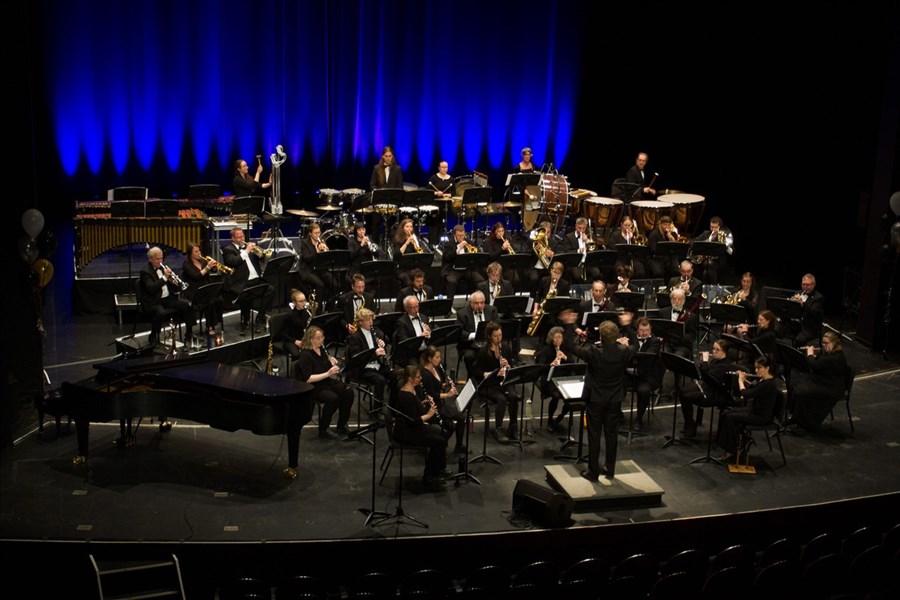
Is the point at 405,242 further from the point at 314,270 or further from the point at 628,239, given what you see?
the point at 628,239

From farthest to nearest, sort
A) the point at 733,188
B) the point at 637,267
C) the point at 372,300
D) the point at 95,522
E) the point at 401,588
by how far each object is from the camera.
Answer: the point at 733,188 < the point at 637,267 < the point at 372,300 < the point at 95,522 < the point at 401,588

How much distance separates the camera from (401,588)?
8.16 m

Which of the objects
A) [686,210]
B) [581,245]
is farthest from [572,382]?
[686,210]

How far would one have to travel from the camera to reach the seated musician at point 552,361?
11609mm

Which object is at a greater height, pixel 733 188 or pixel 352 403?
pixel 733 188

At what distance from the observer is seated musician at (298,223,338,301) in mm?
14188

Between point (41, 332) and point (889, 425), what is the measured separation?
9848 mm

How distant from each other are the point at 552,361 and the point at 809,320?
4.22m

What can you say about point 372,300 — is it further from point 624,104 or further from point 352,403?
point 624,104

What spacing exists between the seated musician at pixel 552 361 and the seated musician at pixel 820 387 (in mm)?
2651

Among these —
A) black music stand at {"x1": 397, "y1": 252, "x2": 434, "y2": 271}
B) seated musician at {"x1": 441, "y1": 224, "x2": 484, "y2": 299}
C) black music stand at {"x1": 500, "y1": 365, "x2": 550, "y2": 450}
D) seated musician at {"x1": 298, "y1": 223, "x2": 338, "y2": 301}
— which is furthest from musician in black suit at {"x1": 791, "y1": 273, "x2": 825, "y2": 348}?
seated musician at {"x1": 298, "y1": 223, "x2": 338, "y2": 301}

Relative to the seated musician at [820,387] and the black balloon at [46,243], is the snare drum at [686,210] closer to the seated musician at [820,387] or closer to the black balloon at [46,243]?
the seated musician at [820,387]

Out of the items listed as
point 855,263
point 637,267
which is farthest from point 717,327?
point 855,263

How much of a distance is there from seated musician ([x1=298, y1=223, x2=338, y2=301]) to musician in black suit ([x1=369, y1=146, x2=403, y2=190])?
253 cm
